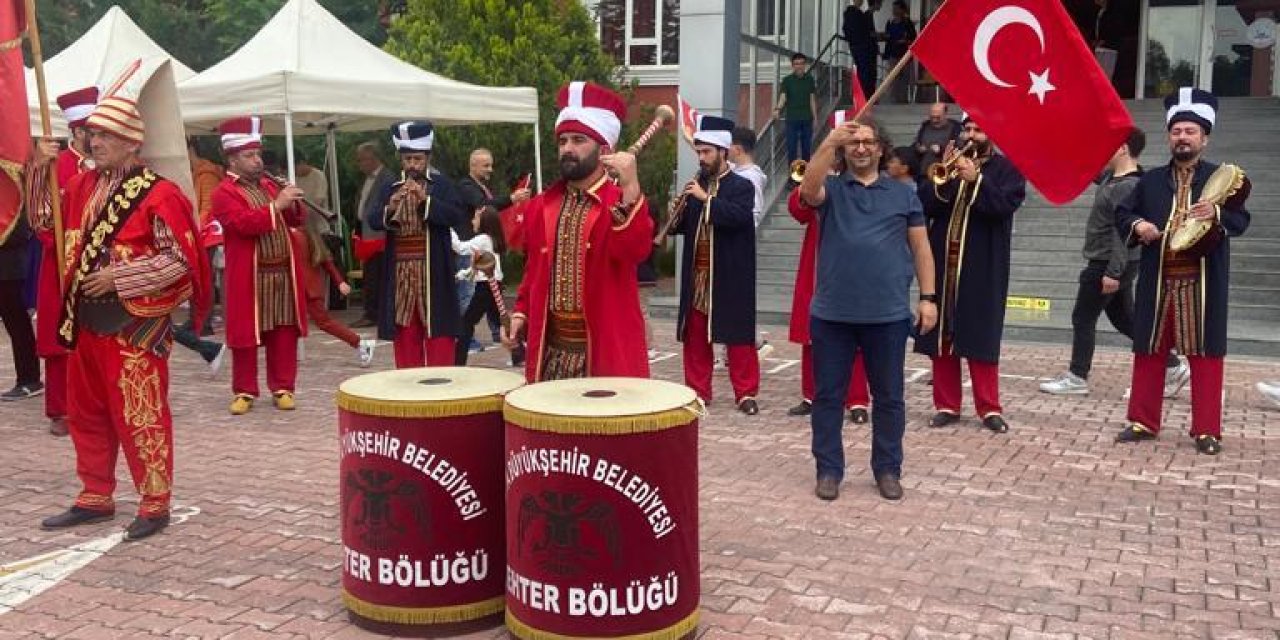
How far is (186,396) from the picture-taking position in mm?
8953

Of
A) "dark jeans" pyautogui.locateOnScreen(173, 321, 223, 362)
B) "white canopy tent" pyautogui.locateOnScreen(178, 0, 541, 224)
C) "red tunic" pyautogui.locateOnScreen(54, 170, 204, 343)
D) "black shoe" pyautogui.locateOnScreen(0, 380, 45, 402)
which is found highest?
"white canopy tent" pyautogui.locateOnScreen(178, 0, 541, 224)

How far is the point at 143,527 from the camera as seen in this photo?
532 cm

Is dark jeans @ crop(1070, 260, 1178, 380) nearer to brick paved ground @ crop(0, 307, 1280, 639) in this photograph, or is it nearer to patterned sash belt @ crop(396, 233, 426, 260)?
brick paved ground @ crop(0, 307, 1280, 639)

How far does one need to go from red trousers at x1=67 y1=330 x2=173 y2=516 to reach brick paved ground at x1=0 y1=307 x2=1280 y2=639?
9.8 inches

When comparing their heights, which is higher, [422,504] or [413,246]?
[413,246]

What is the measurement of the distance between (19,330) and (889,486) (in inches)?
256

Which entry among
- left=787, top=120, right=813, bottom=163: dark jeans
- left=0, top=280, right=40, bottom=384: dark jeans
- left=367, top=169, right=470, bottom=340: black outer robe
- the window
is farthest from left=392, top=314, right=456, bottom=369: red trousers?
the window

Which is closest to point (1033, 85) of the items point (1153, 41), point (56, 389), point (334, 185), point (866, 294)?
point (866, 294)

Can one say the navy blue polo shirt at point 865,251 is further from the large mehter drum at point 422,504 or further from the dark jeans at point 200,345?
the dark jeans at point 200,345

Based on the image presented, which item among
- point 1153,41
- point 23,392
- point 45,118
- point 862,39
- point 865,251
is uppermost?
point 1153,41

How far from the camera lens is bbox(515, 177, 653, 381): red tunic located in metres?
4.78

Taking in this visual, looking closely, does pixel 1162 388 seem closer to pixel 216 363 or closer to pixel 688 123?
pixel 688 123

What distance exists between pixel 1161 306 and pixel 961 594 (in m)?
3.32

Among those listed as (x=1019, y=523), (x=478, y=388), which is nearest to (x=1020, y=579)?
(x=1019, y=523)
